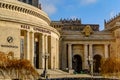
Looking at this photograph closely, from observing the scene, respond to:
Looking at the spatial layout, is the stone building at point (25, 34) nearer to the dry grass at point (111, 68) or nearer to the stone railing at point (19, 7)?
the stone railing at point (19, 7)

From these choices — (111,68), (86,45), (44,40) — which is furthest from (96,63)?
(44,40)

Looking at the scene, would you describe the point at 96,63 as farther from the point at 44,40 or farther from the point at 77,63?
the point at 44,40

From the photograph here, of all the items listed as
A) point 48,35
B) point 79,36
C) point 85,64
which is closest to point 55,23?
point 79,36

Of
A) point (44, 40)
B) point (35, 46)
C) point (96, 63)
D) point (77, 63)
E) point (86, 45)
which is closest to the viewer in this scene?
point (35, 46)

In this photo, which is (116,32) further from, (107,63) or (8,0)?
(8,0)

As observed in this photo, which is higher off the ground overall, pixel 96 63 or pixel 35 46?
pixel 35 46

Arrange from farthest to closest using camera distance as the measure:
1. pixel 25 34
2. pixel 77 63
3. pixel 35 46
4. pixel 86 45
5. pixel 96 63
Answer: pixel 77 63 → pixel 96 63 → pixel 86 45 → pixel 35 46 → pixel 25 34

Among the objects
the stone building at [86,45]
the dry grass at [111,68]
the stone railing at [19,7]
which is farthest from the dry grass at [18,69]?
the stone building at [86,45]

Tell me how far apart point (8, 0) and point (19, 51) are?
9.24 metres

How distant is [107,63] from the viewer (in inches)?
2662

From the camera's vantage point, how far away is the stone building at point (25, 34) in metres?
59.1

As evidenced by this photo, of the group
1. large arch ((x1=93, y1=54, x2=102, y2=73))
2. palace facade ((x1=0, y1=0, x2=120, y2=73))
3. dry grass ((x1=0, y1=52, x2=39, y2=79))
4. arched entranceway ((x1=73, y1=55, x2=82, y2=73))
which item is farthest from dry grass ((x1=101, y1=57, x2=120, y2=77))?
arched entranceway ((x1=73, y1=55, x2=82, y2=73))

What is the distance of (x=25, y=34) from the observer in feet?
209

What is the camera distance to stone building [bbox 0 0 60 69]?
59.1 m
